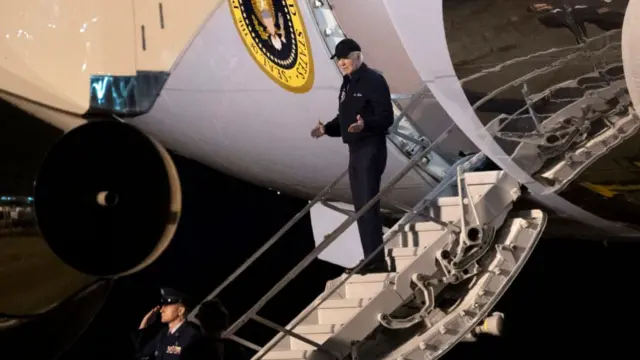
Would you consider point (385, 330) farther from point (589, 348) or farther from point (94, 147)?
point (589, 348)

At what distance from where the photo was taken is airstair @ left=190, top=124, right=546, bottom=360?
161 inches

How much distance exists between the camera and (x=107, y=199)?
5297 millimetres

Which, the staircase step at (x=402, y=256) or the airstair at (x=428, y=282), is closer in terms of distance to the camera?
the airstair at (x=428, y=282)

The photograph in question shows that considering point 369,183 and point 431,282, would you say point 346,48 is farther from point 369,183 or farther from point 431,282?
point 431,282

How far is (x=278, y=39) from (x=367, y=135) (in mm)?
822

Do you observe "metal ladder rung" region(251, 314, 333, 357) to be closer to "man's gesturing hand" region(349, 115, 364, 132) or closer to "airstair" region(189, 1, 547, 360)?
"airstair" region(189, 1, 547, 360)

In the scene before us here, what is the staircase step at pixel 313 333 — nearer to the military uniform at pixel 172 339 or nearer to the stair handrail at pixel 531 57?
the military uniform at pixel 172 339

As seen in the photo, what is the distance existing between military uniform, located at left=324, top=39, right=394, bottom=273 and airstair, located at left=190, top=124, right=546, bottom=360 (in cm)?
10

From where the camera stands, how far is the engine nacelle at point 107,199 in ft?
16.8

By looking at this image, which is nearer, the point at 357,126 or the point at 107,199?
the point at 357,126

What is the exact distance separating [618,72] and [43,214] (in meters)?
3.18

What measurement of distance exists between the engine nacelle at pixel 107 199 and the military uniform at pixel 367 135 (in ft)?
4.32

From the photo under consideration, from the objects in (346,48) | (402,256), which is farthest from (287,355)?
(346,48)

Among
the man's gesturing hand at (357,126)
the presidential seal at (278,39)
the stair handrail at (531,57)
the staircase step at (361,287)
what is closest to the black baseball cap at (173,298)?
the staircase step at (361,287)
